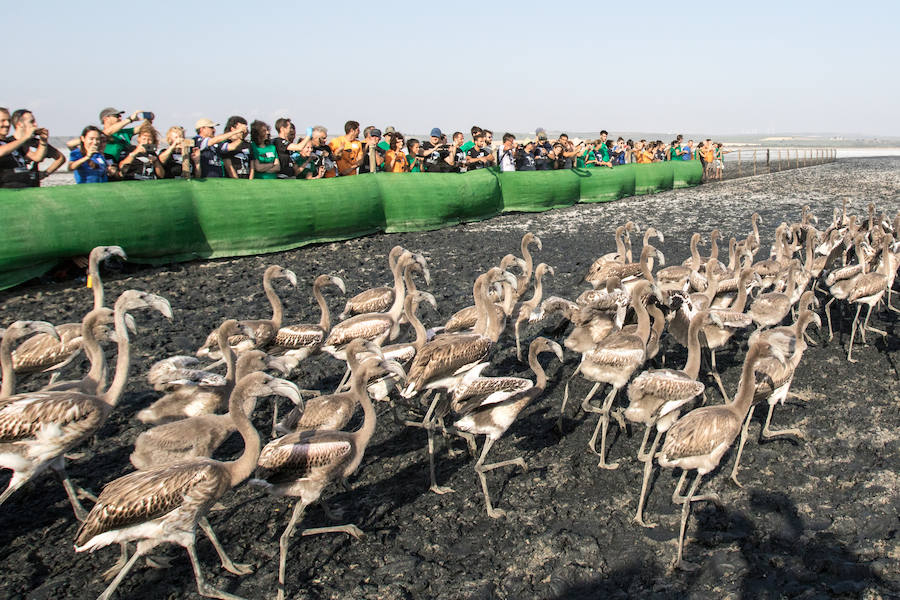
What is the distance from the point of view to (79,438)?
207 inches

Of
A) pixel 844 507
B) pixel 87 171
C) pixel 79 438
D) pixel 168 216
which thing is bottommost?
pixel 844 507

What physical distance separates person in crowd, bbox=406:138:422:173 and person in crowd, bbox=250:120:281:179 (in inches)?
183

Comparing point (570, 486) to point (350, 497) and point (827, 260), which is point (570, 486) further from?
point (827, 260)

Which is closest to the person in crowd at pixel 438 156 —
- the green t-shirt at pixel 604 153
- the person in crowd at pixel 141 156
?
the person in crowd at pixel 141 156

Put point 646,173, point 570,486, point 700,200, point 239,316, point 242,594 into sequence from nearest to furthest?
1. point 242,594
2. point 570,486
3. point 239,316
4. point 700,200
5. point 646,173

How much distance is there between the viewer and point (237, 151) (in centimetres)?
1308

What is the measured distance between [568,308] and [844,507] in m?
3.64

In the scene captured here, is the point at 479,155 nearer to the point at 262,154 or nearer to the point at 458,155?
the point at 458,155

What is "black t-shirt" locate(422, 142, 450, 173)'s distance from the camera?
1823 centimetres

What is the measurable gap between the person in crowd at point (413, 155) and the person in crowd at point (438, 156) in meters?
0.29

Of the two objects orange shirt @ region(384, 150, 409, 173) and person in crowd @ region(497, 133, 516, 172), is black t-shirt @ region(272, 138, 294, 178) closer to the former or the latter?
orange shirt @ region(384, 150, 409, 173)

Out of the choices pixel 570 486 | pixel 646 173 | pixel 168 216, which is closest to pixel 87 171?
pixel 168 216

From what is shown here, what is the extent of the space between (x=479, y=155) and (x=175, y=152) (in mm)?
9683

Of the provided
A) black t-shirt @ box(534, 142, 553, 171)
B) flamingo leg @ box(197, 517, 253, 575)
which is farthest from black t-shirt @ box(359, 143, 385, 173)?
flamingo leg @ box(197, 517, 253, 575)
